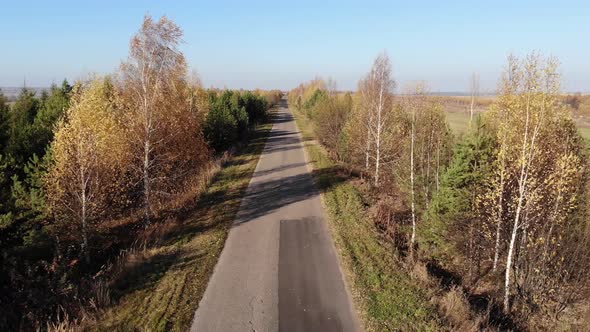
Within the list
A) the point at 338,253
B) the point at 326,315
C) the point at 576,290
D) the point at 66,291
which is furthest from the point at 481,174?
the point at 66,291

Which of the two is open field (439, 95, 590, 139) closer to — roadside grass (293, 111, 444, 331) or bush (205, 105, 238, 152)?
roadside grass (293, 111, 444, 331)

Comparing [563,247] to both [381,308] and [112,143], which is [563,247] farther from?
[112,143]

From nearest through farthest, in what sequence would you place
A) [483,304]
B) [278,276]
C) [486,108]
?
[278,276], [483,304], [486,108]

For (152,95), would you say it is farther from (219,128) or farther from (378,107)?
(219,128)

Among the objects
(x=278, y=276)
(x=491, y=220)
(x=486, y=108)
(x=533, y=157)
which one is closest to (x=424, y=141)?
(x=486, y=108)

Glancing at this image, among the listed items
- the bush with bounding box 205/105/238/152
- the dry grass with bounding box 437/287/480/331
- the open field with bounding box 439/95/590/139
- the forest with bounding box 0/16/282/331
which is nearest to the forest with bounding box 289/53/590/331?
the dry grass with bounding box 437/287/480/331

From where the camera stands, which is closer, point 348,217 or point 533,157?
point 533,157
